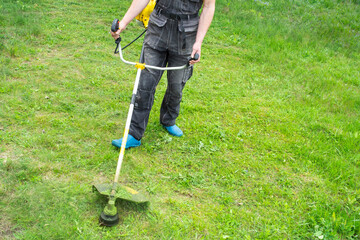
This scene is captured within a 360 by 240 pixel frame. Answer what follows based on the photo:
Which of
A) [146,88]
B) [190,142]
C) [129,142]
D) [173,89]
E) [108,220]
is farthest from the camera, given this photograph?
[190,142]

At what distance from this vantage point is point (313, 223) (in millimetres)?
3084

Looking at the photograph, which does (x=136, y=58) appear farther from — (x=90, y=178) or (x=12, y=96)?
(x=90, y=178)

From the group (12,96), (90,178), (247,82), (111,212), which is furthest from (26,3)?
(111,212)

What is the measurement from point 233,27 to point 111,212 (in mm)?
6795

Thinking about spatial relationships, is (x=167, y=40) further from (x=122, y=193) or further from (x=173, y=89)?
(x=122, y=193)

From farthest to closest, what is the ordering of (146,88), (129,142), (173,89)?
1. (173,89)
2. (129,142)
3. (146,88)

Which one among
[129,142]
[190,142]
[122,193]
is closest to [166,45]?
[129,142]

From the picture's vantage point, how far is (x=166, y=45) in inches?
137

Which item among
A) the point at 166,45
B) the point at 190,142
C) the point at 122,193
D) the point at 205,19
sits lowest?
the point at 190,142

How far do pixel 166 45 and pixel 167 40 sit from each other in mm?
55

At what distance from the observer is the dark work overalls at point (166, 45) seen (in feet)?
11.1

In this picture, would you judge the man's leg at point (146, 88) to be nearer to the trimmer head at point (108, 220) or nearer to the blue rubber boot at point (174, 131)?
the blue rubber boot at point (174, 131)

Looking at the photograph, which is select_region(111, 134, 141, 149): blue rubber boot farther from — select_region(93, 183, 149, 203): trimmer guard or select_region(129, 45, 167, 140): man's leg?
select_region(93, 183, 149, 203): trimmer guard

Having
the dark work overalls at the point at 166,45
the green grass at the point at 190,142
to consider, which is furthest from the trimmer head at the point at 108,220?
the dark work overalls at the point at 166,45
